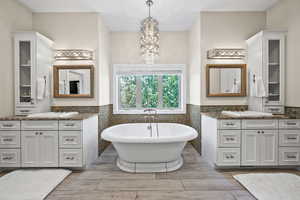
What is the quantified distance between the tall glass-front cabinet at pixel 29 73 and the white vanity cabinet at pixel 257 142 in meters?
2.91

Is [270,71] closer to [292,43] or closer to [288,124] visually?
[292,43]

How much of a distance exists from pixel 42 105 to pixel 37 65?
0.68 metres

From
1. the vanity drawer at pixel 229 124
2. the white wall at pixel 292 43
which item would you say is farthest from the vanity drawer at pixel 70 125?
the white wall at pixel 292 43

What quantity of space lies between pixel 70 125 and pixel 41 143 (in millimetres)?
499

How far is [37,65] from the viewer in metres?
3.24

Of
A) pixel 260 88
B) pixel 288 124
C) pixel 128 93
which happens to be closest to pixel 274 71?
pixel 260 88

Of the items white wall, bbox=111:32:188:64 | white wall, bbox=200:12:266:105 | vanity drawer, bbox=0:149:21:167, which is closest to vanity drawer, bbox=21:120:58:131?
vanity drawer, bbox=0:149:21:167

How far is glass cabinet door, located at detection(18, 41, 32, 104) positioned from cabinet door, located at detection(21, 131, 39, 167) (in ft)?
2.19

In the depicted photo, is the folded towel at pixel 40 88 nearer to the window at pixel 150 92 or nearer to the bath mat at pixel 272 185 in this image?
the window at pixel 150 92

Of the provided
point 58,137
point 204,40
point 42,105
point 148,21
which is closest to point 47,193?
point 58,137

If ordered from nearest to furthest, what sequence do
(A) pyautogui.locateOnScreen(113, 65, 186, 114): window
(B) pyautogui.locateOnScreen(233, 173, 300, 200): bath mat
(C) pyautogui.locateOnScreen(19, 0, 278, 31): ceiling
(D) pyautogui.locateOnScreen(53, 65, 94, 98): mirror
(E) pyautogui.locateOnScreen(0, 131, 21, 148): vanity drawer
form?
1. (B) pyautogui.locateOnScreen(233, 173, 300, 200): bath mat
2. (E) pyautogui.locateOnScreen(0, 131, 21, 148): vanity drawer
3. (C) pyautogui.locateOnScreen(19, 0, 278, 31): ceiling
4. (D) pyautogui.locateOnScreen(53, 65, 94, 98): mirror
5. (A) pyautogui.locateOnScreen(113, 65, 186, 114): window

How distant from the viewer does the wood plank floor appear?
2.27 m

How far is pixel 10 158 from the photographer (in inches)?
115

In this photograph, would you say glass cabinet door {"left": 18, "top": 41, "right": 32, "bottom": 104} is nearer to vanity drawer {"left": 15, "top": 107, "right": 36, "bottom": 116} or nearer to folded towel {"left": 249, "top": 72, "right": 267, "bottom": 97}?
vanity drawer {"left": 15, "top": 107, "right": 36, "bottom": 116}
